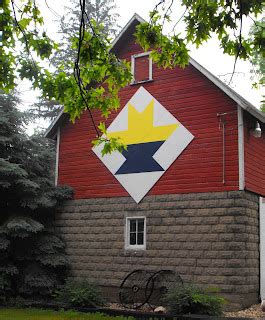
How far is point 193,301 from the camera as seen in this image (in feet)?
40.9

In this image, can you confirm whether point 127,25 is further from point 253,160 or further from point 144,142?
point 253,160

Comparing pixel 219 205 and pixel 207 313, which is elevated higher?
pixel 219 205

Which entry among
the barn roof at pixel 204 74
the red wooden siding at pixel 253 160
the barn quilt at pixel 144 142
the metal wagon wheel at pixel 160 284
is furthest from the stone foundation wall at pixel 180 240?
the barn roof at pixel 204 74

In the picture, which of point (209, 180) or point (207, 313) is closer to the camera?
point (207, 313)

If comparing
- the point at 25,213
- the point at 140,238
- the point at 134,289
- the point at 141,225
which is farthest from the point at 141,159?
the point at 25,213

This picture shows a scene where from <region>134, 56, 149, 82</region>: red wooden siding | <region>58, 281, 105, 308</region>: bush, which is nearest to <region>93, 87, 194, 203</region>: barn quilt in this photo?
<region>134, 56, 149, 82</region>: red wooden siding

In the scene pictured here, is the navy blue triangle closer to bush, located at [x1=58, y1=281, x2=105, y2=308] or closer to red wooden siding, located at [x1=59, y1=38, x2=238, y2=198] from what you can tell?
red wooden siding, located at [x1=59, y1=38, x2=238, y2=198]

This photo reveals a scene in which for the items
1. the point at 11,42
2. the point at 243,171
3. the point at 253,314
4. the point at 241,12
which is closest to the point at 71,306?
the point at 253,314

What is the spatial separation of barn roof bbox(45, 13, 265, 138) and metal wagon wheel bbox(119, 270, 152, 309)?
5.62m

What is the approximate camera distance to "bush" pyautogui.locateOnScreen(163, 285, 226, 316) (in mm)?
12531

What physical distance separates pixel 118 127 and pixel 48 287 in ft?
18.4

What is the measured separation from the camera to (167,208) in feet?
49.3

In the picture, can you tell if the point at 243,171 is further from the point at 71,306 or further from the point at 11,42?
the point at 11,42

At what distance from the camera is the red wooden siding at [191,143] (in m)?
14.4
